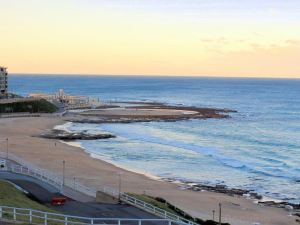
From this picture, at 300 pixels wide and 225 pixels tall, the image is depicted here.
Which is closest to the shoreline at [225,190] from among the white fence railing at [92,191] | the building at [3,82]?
the white fence railing at [92,191]

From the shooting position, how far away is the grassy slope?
4313 inches

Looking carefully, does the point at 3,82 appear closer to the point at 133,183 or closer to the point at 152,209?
the point at 133,183

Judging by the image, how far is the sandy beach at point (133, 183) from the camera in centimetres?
3800

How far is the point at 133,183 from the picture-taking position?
46531 mm

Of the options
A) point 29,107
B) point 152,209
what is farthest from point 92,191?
point 29,107

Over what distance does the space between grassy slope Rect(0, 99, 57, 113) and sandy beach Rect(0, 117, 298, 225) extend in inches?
1318

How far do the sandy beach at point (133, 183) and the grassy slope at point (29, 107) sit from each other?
33.5m

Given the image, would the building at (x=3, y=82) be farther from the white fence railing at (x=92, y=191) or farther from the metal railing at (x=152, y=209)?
the metal railing at (x=152, y=209)

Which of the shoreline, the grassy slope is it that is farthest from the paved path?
the grassy slope

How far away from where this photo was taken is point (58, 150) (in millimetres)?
64688

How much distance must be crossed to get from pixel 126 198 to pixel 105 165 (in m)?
25.3

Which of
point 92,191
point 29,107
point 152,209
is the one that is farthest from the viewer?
point 29,107

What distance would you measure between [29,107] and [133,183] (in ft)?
237

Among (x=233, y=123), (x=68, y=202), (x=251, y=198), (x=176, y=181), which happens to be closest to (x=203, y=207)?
(x=251, y=198)
